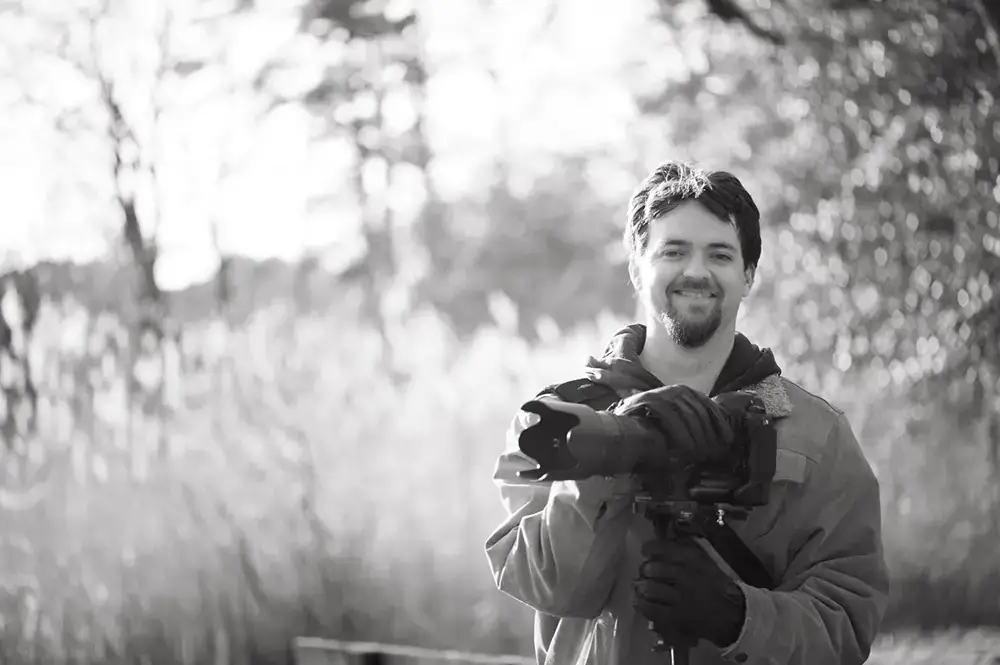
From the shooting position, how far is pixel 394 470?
3.30 metres

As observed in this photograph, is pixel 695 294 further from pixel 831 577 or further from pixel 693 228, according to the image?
pixel 831 577

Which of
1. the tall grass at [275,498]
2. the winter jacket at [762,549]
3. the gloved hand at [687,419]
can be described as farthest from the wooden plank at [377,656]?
the gloved hand at [687,419]

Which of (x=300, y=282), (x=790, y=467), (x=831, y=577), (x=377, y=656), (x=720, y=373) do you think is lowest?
(x=377, y=656)

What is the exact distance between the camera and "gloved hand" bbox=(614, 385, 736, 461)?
100 cm

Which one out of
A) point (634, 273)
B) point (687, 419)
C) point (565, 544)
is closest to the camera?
point (687, 419)

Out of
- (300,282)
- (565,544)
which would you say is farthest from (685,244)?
(300,282)

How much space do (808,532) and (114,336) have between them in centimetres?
267

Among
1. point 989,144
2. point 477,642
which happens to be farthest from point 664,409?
point 477,642

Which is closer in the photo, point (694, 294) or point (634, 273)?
point (694, 294)

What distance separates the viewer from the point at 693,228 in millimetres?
1202

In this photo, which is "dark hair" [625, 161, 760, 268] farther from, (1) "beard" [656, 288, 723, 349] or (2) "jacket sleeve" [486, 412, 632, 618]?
(2) "jacket sleeve" [486, 412, 632, 618]

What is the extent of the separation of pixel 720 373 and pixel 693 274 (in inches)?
5.6

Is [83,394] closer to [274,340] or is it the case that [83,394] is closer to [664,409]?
[274,340]

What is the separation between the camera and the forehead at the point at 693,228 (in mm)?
1197
